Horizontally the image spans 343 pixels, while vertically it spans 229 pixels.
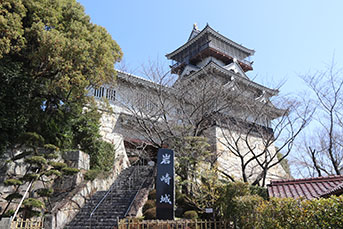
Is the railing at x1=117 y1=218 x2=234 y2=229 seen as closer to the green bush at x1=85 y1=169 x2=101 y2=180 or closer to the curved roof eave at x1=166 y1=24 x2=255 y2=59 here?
the green bush at x1=85 y1=169 x2=101 y2=180

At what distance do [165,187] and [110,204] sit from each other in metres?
2.96

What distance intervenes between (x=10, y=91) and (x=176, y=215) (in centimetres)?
812

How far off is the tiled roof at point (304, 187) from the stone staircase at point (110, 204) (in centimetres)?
534

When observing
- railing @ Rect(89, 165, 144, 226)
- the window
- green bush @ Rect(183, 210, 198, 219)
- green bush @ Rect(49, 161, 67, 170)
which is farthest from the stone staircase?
the window

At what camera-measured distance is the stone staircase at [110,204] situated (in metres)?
9.04

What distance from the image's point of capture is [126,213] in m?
9.12

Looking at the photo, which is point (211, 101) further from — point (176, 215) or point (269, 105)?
point (176, 215)

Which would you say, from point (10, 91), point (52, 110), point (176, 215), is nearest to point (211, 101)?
point (176, 215)

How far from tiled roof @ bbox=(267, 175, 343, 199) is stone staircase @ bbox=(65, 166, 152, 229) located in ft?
17.5

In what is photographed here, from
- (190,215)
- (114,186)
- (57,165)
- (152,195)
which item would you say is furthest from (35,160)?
(190,215)

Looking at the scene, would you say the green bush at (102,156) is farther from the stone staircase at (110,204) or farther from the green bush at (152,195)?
the green bush at (152,195)

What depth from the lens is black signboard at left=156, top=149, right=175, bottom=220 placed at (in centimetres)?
811

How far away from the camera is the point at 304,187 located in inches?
309

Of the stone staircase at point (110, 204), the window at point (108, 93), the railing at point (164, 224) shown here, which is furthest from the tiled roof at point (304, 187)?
the window at point (108, 93)
